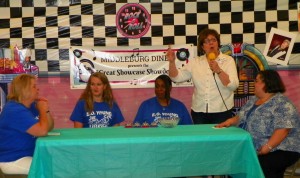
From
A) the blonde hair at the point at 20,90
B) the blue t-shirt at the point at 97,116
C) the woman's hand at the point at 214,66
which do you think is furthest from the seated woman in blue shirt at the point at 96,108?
the woman's hand at the point at 214,66

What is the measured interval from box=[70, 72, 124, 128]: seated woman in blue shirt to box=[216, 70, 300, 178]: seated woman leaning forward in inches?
40.1

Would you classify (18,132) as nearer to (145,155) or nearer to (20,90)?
(20,90)

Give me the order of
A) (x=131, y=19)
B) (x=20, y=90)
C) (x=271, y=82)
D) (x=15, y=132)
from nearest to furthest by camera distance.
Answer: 1. (x=15, y=132)
2. (x=20, y=90)
3. (x=271, y=82)
4. (x=131, y=19)

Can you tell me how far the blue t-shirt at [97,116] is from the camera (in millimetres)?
3436

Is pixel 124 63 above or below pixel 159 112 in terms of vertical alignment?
above

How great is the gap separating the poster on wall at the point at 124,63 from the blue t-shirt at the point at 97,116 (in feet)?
2.56

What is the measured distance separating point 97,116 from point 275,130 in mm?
1449

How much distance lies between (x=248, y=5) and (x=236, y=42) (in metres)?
0.40

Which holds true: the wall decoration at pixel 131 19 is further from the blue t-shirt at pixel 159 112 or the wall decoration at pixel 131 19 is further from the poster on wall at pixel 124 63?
the blue t-shirt at pixel 159 112

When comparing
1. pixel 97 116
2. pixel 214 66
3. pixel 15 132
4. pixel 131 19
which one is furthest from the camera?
pixel 131 19

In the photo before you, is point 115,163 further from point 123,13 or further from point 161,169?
point 123,13

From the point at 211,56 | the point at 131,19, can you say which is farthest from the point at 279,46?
the point at 131,19

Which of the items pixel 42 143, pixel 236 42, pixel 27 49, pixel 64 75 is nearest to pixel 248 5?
pixel 236 42

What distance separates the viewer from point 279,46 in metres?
4.28
